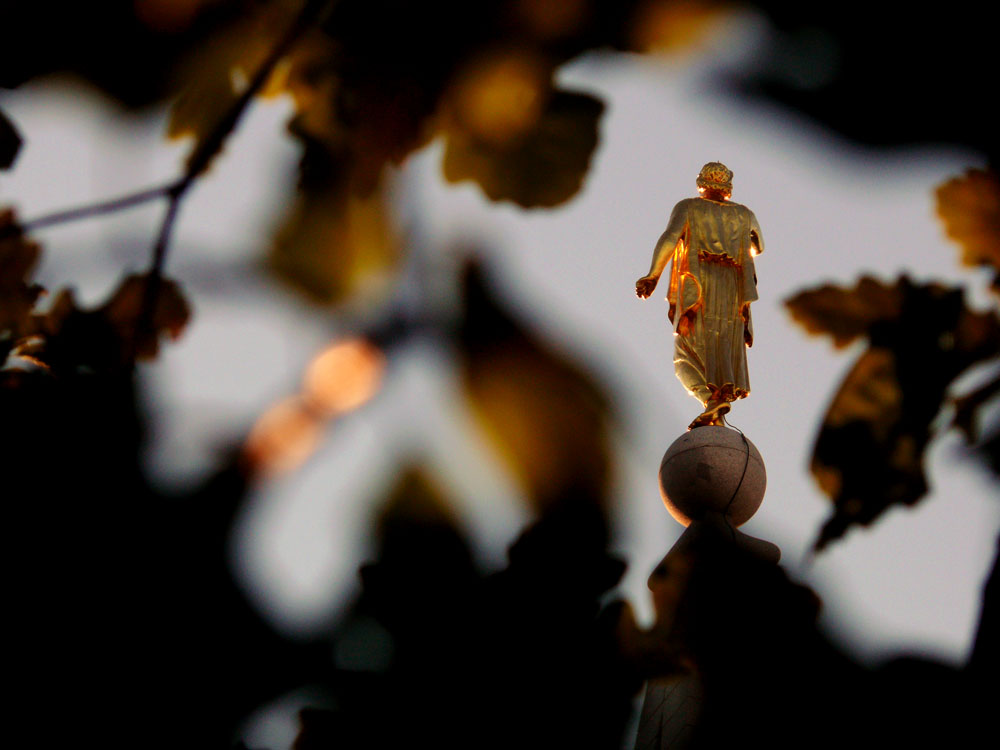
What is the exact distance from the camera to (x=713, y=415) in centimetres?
735

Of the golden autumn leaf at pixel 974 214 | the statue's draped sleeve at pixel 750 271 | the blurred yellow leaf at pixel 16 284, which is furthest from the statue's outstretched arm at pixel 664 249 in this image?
the golden autumn leaf at pixel 974 214

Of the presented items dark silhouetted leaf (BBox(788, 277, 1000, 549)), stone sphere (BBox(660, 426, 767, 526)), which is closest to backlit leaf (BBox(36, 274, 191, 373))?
dark silhouetted leaf (BBox(788, 277, 1000, 549))

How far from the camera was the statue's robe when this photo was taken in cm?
775

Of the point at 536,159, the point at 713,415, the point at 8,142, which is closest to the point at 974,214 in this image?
the point at 536,159

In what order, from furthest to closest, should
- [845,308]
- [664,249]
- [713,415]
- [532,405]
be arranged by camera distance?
[664,249]
[713,415]
[845,308]
[532,405]

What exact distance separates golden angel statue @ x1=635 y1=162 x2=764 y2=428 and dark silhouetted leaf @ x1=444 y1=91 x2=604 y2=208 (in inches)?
235

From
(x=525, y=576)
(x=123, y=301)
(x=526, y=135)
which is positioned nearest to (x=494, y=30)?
(x=526, y=135)

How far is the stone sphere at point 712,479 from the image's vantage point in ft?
22.1

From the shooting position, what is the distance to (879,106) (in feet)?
3.22

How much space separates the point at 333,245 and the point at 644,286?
632 centimetres

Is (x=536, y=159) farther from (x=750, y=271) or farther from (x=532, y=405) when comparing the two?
(x=750, y=271)

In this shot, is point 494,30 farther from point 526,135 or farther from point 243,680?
point 243,680

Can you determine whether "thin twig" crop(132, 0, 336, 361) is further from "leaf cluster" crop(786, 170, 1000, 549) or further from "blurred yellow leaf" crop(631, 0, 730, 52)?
"leaf cluster" crop(786, 170, 1000, 549)

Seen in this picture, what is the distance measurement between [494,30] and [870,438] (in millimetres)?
697
